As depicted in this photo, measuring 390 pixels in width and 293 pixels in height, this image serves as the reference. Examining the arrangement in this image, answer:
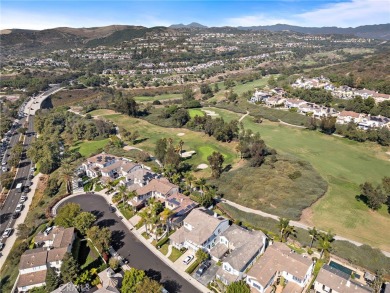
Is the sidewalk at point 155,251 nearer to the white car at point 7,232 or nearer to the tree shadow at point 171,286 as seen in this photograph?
the tree shadow at point 171,286

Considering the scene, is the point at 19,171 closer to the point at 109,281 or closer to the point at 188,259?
the point at 109,281

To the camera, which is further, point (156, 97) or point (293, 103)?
point (156, 97)

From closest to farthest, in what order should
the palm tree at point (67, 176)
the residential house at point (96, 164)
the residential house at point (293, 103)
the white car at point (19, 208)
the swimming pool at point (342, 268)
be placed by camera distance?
the swimming pool at point (342, 268)
the white car at point (19, 208)
the palm tree at point (67, 176)
the residential house at point (96, 164)
the residential house at point (293, 103)

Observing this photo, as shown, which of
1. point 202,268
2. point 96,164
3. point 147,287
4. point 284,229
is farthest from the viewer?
point 96,164

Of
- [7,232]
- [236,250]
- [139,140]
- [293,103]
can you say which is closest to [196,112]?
[139,140]

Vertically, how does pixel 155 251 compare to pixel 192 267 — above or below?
below

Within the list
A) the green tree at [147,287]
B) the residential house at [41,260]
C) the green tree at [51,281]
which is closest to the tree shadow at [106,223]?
the residential house at [41,260]
